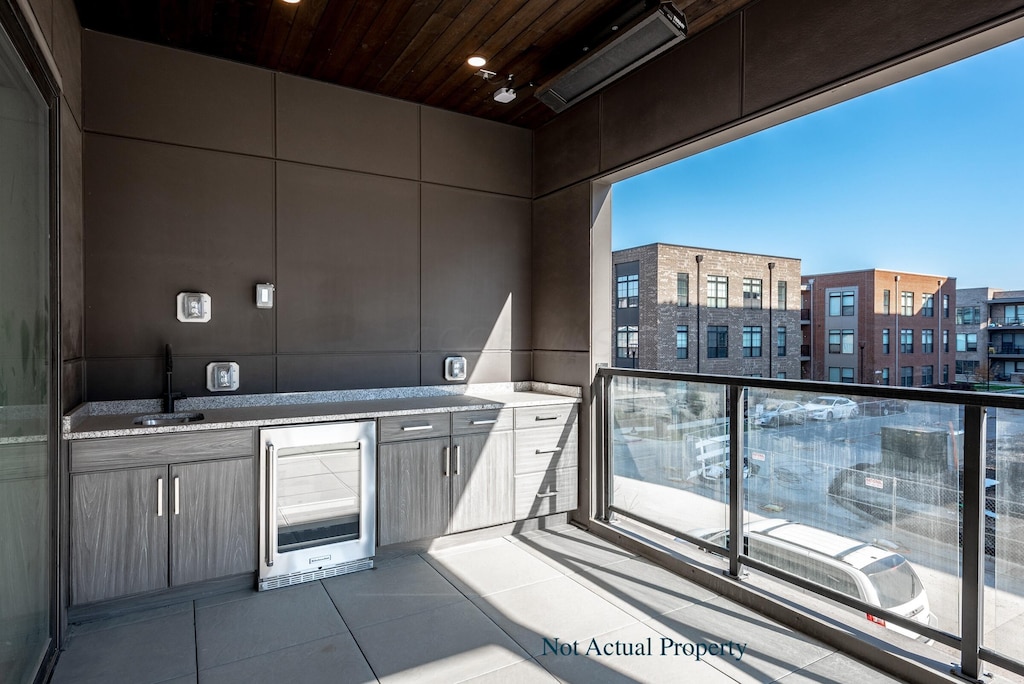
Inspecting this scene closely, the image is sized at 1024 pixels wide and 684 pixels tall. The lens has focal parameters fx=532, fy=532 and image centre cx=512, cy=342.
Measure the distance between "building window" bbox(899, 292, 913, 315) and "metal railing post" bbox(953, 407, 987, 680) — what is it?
999mm

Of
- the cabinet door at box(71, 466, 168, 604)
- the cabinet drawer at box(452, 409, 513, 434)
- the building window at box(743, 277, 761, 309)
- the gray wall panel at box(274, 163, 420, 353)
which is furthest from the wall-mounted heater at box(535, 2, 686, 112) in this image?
the building window at box(743, 277, 761, 309)

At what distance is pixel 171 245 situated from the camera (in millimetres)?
3160

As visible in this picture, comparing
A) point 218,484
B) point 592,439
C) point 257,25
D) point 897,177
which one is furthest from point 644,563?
point 897,177

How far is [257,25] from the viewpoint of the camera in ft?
9.46

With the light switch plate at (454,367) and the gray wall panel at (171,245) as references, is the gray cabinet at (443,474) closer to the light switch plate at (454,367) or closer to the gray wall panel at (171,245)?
the light switch plate at (454,367)

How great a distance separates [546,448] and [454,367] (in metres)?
0.94

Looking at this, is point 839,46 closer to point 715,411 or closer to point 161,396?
point 715,411

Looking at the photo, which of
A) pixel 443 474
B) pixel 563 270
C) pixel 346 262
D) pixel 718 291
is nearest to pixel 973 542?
pixel 443 474

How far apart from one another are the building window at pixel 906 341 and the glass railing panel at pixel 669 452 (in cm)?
82

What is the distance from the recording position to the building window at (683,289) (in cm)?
1074

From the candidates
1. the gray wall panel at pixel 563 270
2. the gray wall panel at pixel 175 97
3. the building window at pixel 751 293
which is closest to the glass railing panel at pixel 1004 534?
the gray wall panel at pixel 563 270

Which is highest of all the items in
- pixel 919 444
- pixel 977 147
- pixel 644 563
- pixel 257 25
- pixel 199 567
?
pixel 257 25

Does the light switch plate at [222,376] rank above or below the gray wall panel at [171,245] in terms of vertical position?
below

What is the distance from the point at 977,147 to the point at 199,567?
4818 millimetres
